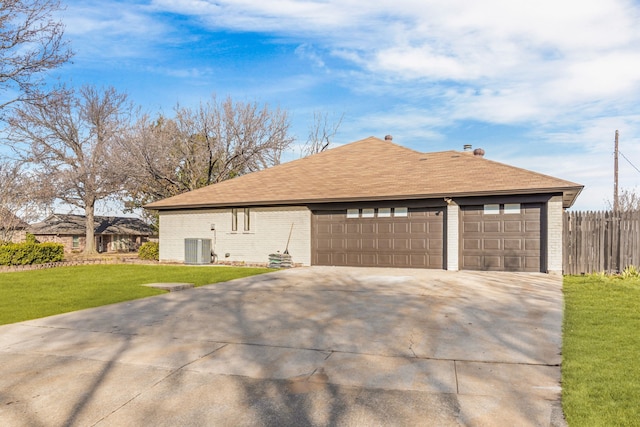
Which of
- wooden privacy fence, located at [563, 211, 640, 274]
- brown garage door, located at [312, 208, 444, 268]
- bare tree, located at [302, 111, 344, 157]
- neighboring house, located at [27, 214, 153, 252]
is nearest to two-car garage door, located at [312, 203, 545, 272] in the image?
brown garage door, located at [312, 208, 444, 268]

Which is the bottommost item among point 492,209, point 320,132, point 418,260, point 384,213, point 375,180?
point 418,260

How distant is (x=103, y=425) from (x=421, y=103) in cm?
2288

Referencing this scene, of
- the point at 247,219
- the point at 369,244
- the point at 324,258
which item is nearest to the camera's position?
the point at 369,244

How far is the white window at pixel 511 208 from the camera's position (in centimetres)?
1433

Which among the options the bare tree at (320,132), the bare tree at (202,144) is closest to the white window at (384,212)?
the bare tree at (202,144)

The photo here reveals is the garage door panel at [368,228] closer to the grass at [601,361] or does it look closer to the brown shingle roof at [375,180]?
the brown shingle roof at [375,180]

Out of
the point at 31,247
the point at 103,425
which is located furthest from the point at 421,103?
the point at 103,425

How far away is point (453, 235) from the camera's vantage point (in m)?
15.0

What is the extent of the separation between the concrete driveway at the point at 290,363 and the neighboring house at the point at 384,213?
567cm

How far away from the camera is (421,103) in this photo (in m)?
23.7

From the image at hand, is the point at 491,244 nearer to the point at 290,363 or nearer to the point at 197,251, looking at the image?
the point at 290,363

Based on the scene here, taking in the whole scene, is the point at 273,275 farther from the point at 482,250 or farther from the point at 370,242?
the point at 482,250

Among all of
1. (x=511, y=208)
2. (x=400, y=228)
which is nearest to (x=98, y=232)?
(x=400, y=228)

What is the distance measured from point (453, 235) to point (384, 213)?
2.72 metres
